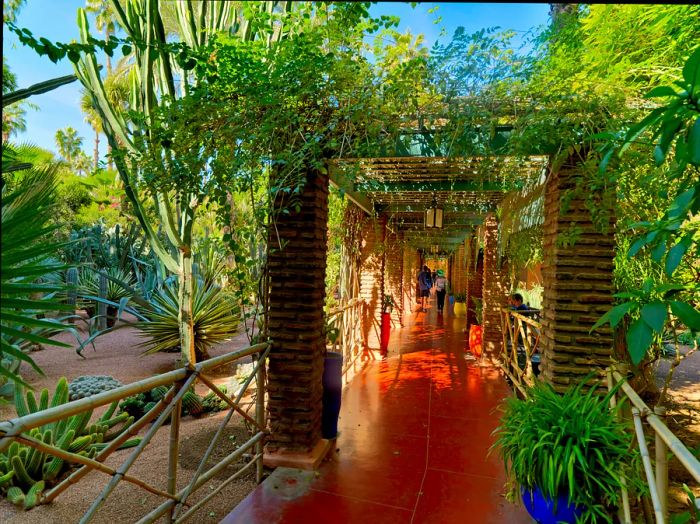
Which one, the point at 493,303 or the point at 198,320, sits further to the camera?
the point at 493,303

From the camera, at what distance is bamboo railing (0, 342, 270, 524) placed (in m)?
1.49

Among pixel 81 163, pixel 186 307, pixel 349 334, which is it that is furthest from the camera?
pixel 81 163

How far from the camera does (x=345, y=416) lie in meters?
4.41

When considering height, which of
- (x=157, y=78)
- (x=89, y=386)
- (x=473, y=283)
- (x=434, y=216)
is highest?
(x=157, y=78)

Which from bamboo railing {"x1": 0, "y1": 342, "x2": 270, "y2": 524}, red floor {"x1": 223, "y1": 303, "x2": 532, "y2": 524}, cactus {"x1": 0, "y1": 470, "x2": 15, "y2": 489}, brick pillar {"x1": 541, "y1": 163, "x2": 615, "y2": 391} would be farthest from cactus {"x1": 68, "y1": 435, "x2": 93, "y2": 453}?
brick pillar {"x1": 541, "y1": 163, "x2": 615, "y2": 391}

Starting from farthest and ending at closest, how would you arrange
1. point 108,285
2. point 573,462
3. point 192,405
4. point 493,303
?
point 108,285
point 493,303
point 192,405
point 573,462

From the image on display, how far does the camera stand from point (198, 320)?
21.5 feet

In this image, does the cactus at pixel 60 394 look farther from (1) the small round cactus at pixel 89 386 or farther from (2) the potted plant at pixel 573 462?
(2) the potted plant at pixel 573 462

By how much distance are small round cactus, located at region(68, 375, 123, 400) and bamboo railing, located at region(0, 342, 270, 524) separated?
2679 mm

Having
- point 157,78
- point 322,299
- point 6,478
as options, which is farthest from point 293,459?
point 157,78

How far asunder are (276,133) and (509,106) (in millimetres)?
1583

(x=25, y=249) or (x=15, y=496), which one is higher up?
(x=25, y=249)

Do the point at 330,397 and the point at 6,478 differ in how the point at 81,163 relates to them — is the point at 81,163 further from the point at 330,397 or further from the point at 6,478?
the point at 330,397

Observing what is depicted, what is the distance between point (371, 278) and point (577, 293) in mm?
4417
